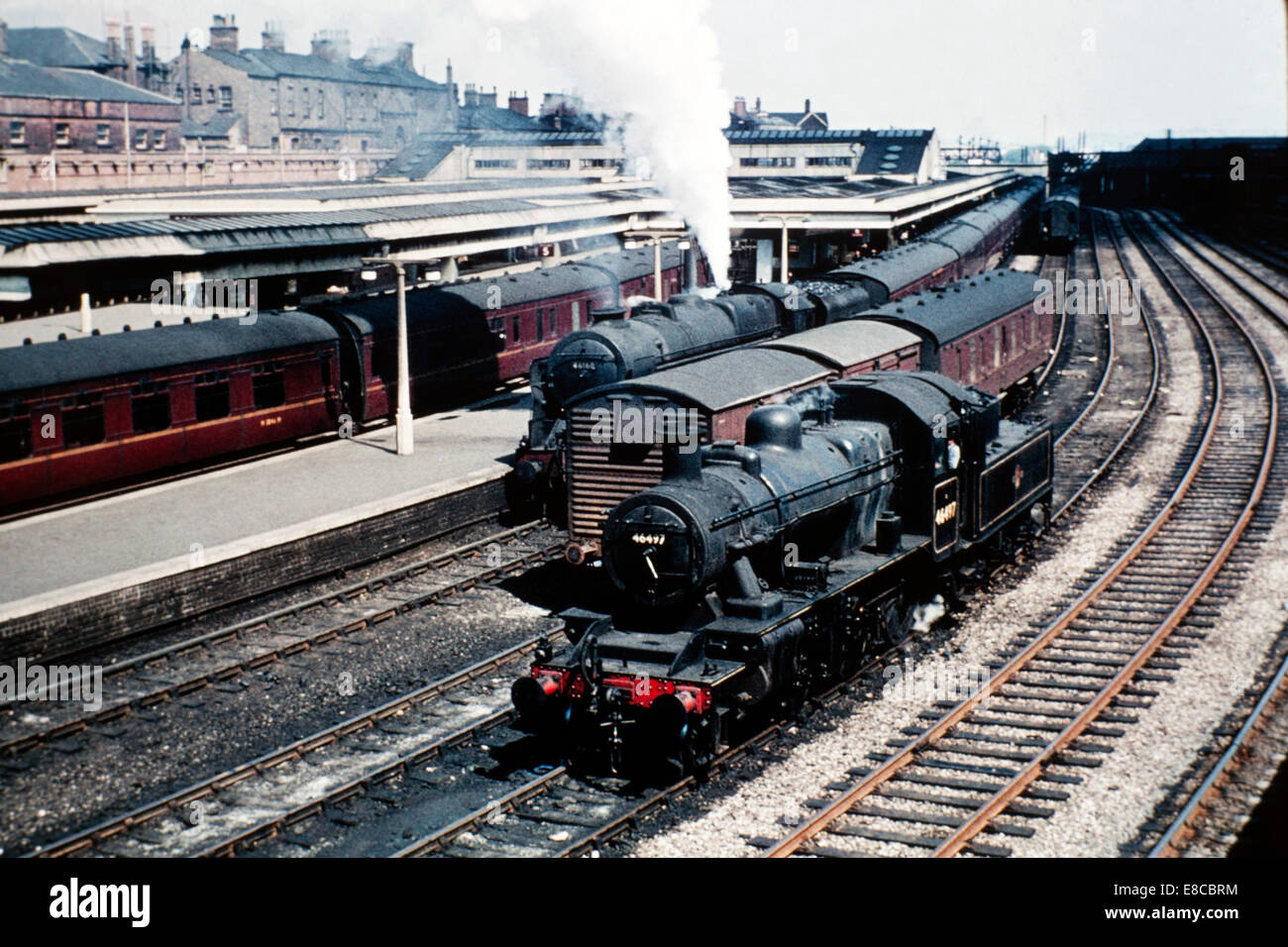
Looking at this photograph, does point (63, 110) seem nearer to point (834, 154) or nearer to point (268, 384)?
point (268, 384)

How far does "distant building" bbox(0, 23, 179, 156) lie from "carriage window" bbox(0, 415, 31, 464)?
3200cm

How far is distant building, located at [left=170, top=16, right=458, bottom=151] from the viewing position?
2953 inches

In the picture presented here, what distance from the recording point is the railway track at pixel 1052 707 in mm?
11508

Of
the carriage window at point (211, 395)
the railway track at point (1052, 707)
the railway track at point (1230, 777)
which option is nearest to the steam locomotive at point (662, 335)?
the carriage window at point (211, 395)

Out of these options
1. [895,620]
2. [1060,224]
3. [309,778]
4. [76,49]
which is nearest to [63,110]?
[76,49]

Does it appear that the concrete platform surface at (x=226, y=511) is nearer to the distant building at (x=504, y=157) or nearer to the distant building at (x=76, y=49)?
the distant building at (x=76, y=49)

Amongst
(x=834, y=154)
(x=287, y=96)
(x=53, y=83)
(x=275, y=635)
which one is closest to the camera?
(x=275, y=635)

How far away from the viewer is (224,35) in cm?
7706

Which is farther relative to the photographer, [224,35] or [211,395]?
[224,35]

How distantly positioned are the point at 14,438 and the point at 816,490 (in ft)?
42.6

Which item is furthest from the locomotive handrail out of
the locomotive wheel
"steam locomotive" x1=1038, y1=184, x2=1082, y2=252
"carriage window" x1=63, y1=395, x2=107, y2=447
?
"steam locomotive" x1=1038, y1=184, x2=1082, y2=252
